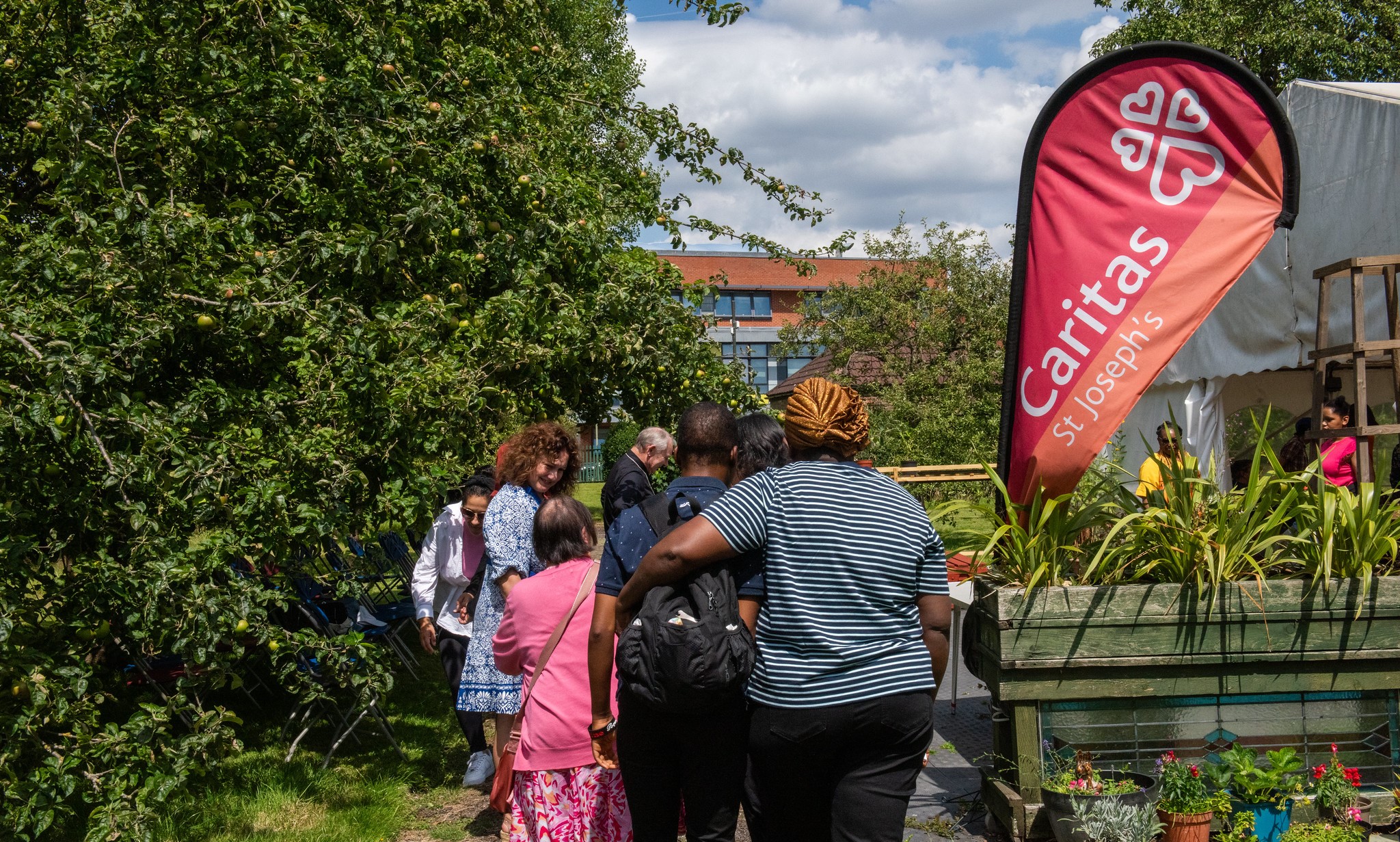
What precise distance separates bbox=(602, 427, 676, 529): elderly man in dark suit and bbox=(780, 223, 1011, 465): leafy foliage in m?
11.7

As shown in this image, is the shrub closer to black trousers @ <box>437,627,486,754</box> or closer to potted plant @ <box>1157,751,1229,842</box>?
black trousers @ <box>437,627,486,754</box>

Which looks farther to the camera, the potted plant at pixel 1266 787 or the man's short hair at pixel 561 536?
the potted plant at pixel 1266 787

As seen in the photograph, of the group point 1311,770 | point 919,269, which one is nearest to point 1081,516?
point 1311,770

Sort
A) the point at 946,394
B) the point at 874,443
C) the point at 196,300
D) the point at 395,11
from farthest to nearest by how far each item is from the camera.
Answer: the point at 946,394 < the point at 874,443 < the point at 395,11 < the point at 196,300

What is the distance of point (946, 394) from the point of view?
56.5ft

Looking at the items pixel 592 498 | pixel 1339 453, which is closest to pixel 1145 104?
pixel 1339 453

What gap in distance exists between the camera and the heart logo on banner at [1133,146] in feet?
13.3

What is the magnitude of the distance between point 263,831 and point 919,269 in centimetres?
1645

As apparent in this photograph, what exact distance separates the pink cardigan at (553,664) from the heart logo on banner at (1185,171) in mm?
2557

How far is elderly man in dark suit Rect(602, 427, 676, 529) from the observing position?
4.89 metres

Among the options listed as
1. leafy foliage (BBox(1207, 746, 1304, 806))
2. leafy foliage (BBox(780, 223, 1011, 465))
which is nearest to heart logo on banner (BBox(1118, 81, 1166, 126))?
leafy foliage (BBox(1207, 746, 1304, 806))

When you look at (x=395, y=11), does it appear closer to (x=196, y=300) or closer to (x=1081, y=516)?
(x=196, y=300)

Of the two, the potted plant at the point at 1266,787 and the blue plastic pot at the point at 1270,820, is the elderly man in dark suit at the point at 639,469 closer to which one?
the potted plant at the point at 1266,787

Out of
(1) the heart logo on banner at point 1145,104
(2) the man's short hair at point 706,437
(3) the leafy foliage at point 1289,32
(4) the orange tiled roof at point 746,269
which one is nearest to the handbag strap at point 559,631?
(2) the man's short hair at point 706,437
